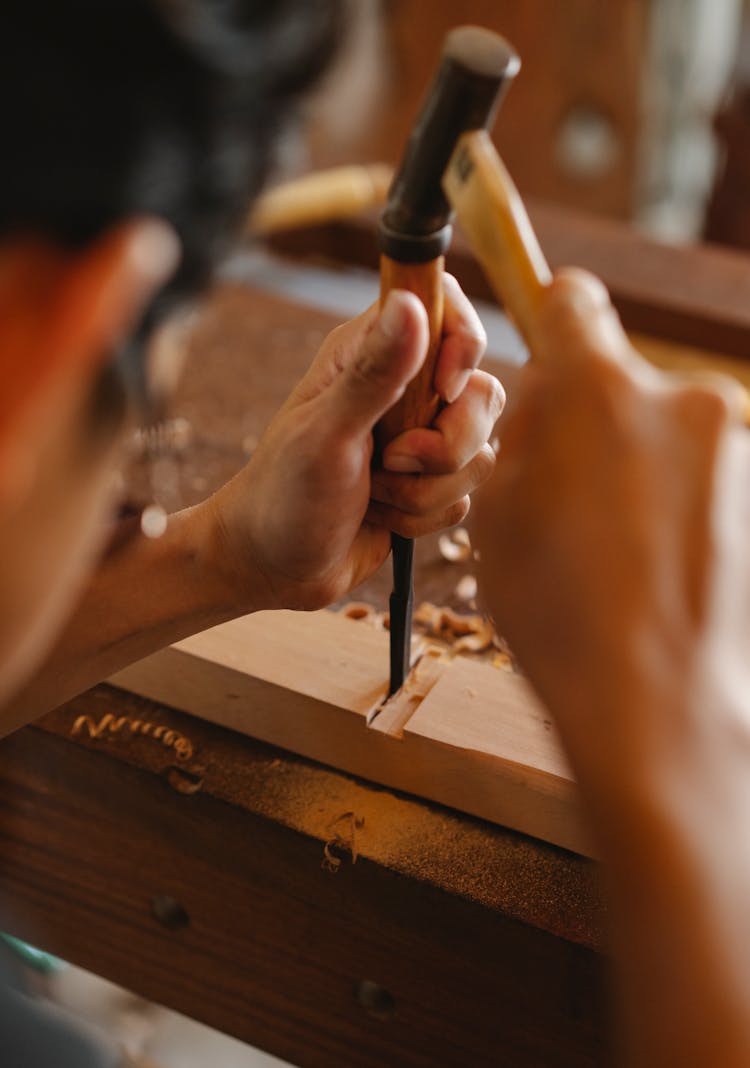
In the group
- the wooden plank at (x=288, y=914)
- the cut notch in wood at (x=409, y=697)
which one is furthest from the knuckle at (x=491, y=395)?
the wooden plank at (x=288, y=914)

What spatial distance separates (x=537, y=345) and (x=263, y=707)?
A: 1.54 ft

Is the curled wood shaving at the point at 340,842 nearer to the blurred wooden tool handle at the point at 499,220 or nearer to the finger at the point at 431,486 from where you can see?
the finger at the point at 431,486

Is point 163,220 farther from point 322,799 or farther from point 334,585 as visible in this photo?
point 322,799

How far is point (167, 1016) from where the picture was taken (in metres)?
1.59

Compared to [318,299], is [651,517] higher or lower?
higher

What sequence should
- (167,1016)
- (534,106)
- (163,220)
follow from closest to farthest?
(163,220) < (167,1016) < (534,106)

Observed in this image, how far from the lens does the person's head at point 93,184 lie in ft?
1.38

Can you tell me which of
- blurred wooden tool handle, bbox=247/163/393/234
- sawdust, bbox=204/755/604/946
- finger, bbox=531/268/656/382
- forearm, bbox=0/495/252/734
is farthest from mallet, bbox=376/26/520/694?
blurred wooden tool handle, bbox=247/163/393/234

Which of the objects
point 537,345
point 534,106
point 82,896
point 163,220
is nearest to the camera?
point 163,220

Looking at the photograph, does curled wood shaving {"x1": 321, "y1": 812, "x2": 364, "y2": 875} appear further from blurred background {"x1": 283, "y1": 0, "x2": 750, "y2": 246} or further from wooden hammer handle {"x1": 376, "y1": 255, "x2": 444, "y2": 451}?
blurred background {"x1": 283, "y1": 0, "x2": 750, "y2": 246}

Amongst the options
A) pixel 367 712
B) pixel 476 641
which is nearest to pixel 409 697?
pixel 367 712

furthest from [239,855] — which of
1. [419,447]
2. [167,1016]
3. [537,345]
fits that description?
[167,1016]

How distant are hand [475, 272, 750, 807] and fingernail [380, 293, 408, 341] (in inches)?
4.4

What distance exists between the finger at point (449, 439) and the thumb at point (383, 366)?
0.04 metres
